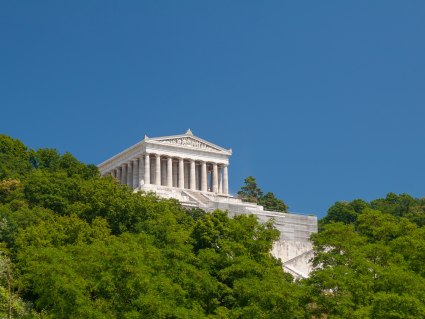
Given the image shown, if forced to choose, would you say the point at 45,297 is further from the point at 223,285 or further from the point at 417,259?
the point at 417,259

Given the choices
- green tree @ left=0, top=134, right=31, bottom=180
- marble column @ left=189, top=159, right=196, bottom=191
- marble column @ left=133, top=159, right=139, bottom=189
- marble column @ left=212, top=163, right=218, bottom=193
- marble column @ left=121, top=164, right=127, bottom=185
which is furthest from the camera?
marble column @ left=121, top=164, right=127, bottom=185

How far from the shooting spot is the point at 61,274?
55.3 meters

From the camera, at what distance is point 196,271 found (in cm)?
5838

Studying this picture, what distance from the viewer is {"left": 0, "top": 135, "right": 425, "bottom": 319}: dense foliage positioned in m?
54.7

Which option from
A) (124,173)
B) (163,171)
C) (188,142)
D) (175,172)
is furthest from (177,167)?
(124,173)

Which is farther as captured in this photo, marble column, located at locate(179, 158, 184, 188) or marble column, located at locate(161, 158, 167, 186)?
marble column, located at locate(161, 158, 167, 186)

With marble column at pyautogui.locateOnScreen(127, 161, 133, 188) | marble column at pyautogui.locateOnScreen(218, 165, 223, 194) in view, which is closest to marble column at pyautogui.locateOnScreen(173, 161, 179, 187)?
marble column at pyautogui.locateOnScreen(127, 161, 133, 188)

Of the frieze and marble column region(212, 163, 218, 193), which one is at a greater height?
the frieze

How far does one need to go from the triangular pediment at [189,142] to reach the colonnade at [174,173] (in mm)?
1943

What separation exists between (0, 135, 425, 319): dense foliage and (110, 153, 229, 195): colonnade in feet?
148

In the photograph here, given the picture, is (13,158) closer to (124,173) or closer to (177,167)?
(124,173)

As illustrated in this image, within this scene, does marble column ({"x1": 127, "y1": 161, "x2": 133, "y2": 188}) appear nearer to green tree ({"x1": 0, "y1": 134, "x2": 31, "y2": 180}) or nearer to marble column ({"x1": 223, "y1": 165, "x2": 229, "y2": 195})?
marble column ({"x1": 223, "y1": 165, "x2": 229, "y2": 195})

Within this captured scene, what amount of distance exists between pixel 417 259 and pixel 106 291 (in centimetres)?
2122

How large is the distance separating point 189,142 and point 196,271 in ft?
212
